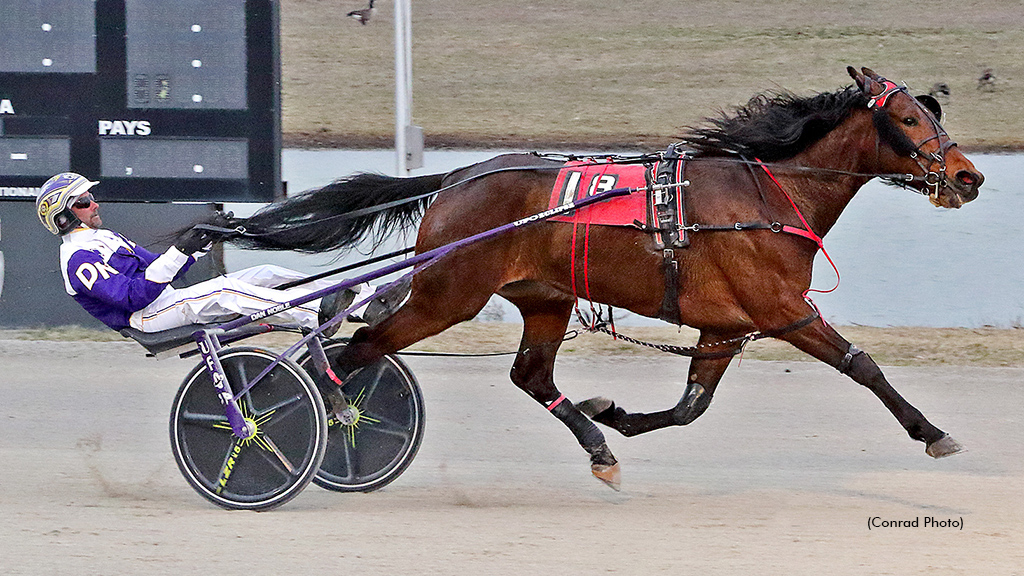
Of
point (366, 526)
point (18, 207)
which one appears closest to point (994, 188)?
point (18, 207)

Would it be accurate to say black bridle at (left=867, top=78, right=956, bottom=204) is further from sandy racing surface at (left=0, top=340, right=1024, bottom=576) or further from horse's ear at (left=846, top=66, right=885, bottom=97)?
sandy racing surface at (left=0, top=340, right=1024, bottom=576)

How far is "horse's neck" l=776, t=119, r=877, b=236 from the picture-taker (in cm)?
489

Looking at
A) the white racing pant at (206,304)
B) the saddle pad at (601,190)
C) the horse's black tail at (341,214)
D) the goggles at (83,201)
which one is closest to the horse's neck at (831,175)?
the saddle pad at (601,190)

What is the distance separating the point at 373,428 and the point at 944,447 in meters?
2.16

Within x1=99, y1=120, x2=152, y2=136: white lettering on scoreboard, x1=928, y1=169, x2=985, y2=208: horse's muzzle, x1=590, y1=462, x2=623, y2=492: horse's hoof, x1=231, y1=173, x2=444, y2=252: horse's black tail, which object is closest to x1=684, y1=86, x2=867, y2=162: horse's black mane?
x1=928, y1=169, x2=985, y2=208: horse's muzzle

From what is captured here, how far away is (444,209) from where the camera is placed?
504cm

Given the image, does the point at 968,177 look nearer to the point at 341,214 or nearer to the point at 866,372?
the point at 866,372

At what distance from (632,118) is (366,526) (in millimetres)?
13273

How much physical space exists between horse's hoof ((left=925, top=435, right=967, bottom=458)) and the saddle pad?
4.41ft

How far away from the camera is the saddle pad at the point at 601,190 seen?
4852 millimetres

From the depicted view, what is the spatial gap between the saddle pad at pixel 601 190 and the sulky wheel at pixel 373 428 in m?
0.93

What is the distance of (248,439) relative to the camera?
4723 mm

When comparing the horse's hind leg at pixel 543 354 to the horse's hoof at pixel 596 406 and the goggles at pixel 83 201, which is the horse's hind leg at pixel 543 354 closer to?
the horse's hoof at pixel 596 406

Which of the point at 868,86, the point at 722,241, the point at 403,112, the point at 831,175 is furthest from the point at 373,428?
the point at 403,112
